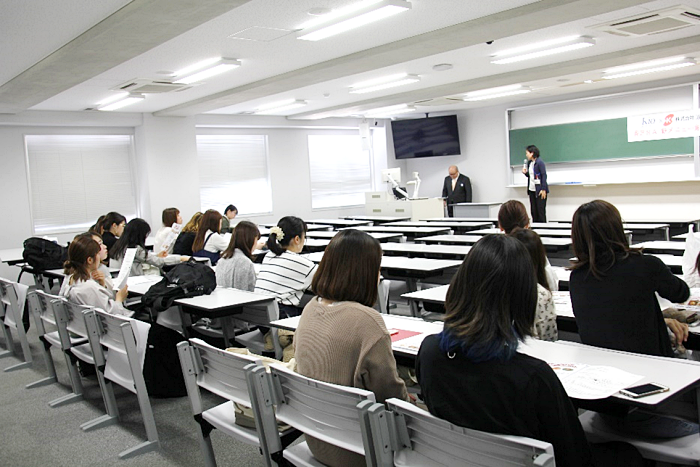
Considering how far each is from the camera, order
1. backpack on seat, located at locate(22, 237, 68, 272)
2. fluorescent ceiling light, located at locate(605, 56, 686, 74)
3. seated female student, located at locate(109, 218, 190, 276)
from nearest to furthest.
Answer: seated female student, located at locate(109, 218, 190, 276)
backpack on seat, located at locate(22, 237, 68, 272)
fluorescent ceiling light, located at locate(605, 56, 686, 74)

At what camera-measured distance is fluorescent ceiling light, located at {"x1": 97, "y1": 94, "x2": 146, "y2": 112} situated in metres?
8.75

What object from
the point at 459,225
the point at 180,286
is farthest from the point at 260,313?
the point at 459,225

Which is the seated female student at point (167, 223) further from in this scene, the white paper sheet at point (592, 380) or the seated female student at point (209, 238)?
the white paper sheet at point (592, 380)

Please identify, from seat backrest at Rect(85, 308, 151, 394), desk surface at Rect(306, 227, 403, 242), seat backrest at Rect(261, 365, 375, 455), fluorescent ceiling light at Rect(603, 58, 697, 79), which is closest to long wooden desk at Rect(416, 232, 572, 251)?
desk surface at Rect(306, 227, 403, 242)

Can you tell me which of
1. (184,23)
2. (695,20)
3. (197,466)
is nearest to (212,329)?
(197,466)

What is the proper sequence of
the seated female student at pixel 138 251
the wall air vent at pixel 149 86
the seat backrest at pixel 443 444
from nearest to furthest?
1. the seat backrest at pixel 443 444
2. the seated female student at pixel 138 251
3. the wall air vent at pixel 149 86

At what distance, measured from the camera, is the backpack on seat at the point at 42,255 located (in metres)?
7.02

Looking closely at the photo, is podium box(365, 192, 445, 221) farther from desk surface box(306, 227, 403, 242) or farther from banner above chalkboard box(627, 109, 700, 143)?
banner above chalkboard box(627, 109, 700, 143)

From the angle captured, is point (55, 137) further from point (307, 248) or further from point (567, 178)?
point (567, 178)

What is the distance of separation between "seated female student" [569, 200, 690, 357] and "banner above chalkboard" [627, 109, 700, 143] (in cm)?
892

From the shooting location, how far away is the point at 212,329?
4.46 m

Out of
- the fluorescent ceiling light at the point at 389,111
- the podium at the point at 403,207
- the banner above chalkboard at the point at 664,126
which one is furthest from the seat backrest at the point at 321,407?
the fluorescent ceiling light at the point at 389,111

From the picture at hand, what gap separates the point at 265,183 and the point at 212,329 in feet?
28.8

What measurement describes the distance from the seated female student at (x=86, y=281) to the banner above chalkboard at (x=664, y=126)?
31.6ft
